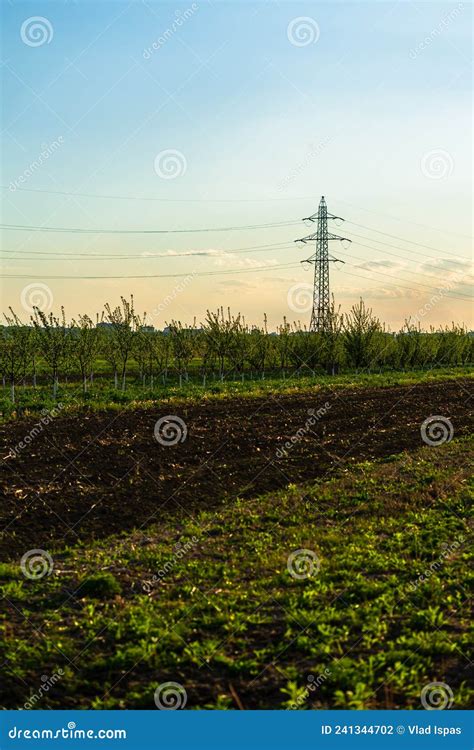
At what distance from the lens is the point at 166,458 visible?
15.7 m

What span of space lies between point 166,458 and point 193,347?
23.3 m

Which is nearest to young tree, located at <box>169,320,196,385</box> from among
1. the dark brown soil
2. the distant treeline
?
the distant treeline

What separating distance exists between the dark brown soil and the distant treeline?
380 inches

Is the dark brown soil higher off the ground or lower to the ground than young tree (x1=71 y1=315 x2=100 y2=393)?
lower

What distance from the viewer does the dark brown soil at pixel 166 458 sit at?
11.8m

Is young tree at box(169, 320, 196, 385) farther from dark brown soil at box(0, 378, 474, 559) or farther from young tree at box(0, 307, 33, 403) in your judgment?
dark brown soil at box(0, 378, 474, 559)

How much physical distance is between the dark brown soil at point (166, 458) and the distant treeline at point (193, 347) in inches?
380

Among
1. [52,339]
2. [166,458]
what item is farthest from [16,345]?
[166,458]

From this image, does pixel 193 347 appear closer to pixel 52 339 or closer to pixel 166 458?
pixel 52 339

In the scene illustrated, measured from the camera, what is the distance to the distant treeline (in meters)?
30.8

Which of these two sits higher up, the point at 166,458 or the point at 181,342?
the point at 181,342

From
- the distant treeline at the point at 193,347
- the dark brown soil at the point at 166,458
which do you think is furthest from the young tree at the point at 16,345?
the dark brown soil at the point at 166,458

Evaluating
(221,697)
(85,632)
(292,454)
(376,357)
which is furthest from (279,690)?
(376,357)
